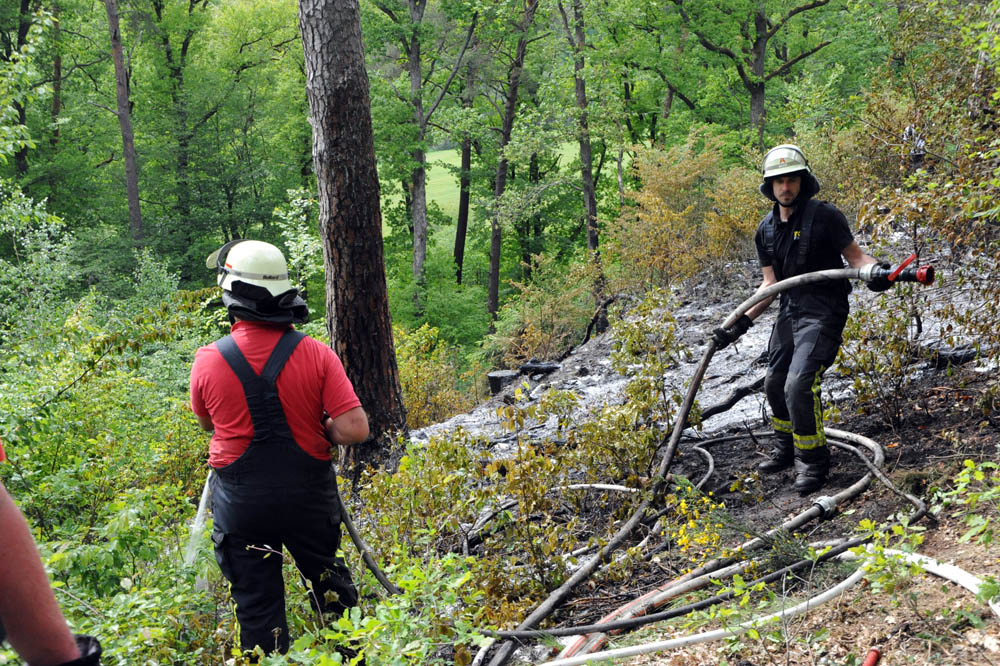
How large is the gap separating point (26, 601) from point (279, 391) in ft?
6.21

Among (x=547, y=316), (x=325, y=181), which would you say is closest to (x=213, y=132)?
(x=547, y=316)

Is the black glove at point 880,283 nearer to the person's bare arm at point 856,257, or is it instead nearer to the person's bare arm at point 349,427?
the person's bare arm at point 856,257

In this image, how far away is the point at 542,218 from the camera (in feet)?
102

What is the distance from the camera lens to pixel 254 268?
352 centimetres

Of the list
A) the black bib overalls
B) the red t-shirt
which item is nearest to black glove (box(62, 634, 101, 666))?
the black bib overalls

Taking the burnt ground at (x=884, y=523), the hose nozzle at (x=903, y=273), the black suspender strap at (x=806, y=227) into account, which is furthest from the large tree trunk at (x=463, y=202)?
the hose nozzle at (x=903, y=273)

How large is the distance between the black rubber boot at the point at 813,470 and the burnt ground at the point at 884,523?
0.22 ft

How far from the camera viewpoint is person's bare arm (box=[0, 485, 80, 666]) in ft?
5.05

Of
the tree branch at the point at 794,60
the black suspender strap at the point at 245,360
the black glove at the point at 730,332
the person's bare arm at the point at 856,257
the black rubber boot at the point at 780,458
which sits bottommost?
the black rubber boot at the point at 780,458

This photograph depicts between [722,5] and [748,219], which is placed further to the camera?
[722,5]

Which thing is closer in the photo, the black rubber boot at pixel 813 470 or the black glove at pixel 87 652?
the black glove at pixel 87 652

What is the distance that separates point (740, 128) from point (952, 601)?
27.1 meters

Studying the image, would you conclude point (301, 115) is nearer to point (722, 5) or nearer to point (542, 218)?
point (542, 218)

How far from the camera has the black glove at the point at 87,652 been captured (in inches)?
64.2
